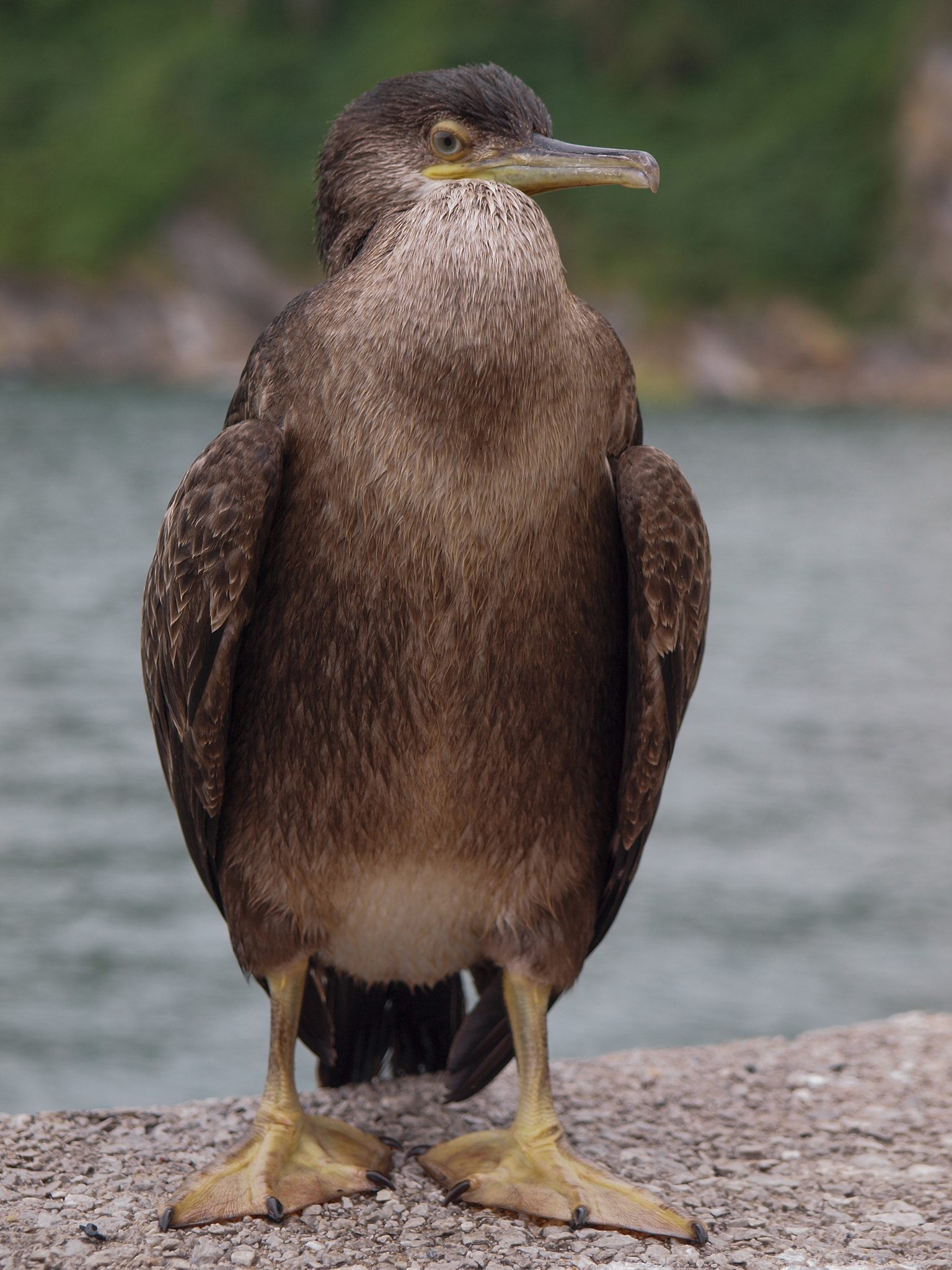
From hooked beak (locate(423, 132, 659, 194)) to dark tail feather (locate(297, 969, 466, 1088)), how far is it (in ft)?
6.79

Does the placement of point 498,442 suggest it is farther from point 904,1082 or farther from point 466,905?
point 904,1082

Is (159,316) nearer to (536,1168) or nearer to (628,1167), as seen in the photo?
(628,1167)

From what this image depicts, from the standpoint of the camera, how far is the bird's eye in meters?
3.39

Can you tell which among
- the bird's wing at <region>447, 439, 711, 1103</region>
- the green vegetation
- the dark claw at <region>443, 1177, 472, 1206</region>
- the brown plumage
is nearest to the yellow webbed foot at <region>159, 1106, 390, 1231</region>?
the dark claw at <region>443, 1177, 472, 1206</region>

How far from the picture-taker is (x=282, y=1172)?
356 centimetres

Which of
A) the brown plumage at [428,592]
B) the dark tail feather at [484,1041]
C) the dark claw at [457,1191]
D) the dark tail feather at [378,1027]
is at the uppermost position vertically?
the brown plumage at [428,592]

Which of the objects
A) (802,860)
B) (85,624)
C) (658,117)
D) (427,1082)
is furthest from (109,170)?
(427,1082)

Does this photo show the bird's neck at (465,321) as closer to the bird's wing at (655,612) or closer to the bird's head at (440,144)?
the bird's head at (440,144)

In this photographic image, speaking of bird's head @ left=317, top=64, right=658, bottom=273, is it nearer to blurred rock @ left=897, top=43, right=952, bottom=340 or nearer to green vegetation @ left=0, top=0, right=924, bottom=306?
green vegetation @ left=0, top=0, right=924, bottom=306

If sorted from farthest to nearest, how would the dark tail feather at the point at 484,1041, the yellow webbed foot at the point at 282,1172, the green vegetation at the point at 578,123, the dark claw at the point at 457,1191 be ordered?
the green vegetation at the point at 578,123 → the dark tail feather at the point at 484,1041 → the dark claw at the point at 457,1191 → the yellow webbed foot at the point at 282,1172

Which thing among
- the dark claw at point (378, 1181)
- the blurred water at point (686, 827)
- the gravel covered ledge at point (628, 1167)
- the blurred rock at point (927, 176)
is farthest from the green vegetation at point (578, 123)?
the dark claw at point (378, 1181)

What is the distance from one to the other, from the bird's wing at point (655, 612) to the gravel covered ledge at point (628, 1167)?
0.91m

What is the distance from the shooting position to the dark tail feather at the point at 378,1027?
13.5 feet

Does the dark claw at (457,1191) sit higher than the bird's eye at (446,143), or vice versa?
the bird's eye at (446,143)
